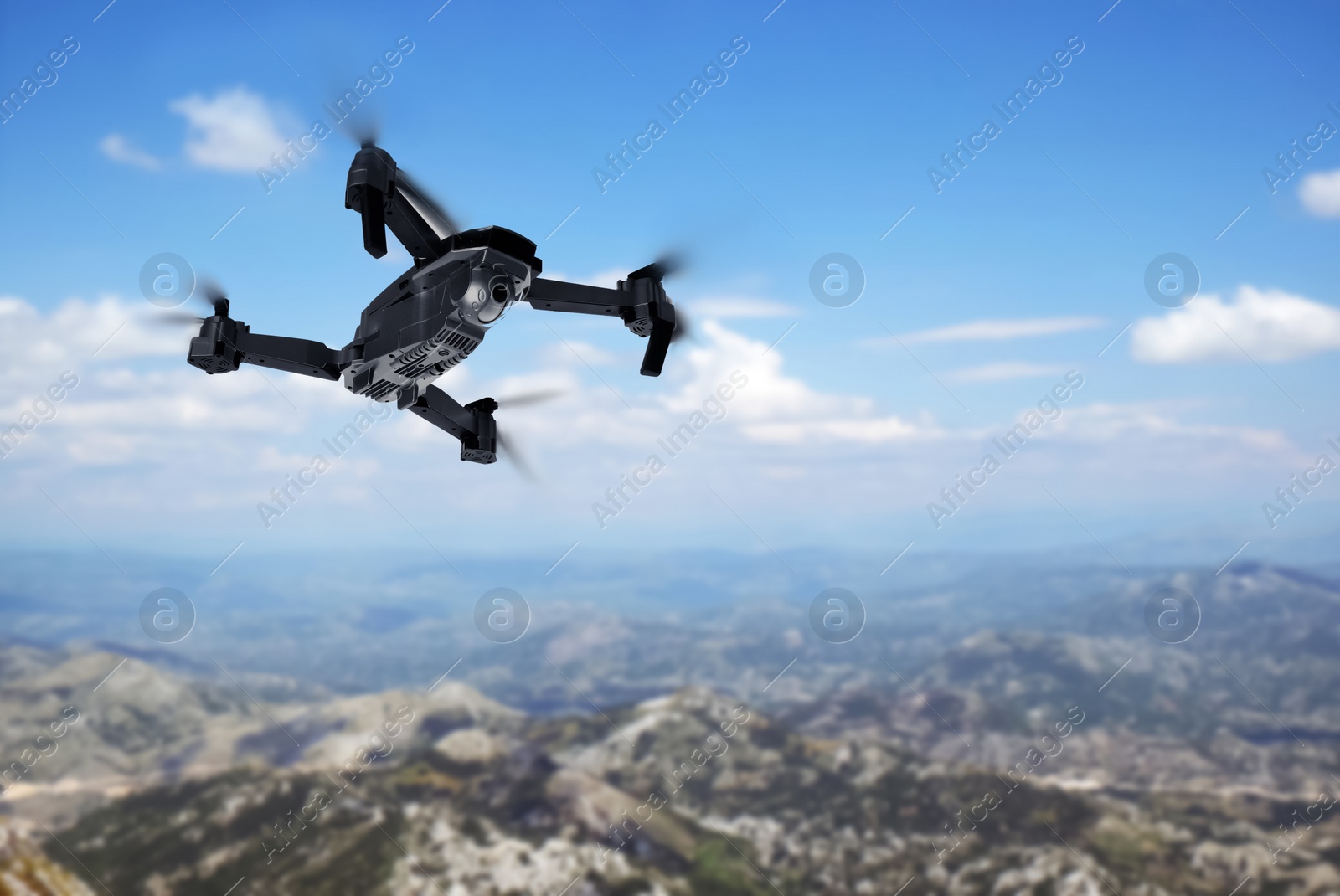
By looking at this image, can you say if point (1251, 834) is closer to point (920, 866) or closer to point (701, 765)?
point (920, 866)

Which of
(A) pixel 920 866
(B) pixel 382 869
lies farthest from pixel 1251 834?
(B) pixel 382 869

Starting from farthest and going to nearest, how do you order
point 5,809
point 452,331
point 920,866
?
point 5,809 < point 920,866 < point 452,331

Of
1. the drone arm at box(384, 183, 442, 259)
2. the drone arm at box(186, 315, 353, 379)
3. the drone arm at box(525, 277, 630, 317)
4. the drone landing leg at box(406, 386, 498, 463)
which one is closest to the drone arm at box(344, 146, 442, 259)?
the drone arm at box(384, 183, 442, 259)

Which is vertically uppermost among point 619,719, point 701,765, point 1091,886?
point 619,719

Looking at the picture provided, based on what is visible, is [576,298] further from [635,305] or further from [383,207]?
[383,207]

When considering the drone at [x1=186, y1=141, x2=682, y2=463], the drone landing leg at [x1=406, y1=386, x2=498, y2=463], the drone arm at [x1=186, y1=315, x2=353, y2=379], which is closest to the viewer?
the drone at [x1=186, y1=141, x2=682, y2=463]

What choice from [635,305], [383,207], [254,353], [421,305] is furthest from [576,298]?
[254,353]

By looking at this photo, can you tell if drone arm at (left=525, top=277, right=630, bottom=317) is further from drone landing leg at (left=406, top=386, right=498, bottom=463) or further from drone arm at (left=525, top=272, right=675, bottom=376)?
drone landing leg at (left=406, top=386, right=498, bottom=463)
